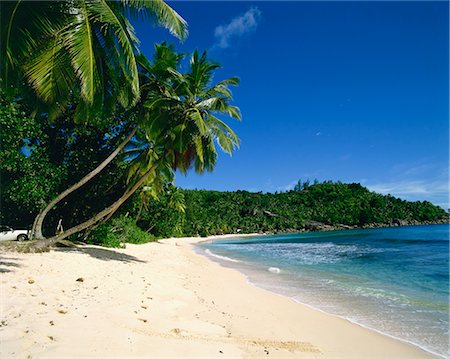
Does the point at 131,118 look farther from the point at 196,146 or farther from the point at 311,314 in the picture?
the point at 311,314

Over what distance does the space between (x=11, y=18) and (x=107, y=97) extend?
3294mm

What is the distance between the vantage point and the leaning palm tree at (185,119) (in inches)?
498

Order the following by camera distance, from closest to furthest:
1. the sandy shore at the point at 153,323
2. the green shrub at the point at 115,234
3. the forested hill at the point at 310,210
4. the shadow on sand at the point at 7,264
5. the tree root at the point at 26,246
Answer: the sandy shore at the point at 153,323 < the shadow on sand at the point at 7,264 < the tree root at the point at 26,246 < the green shrub at the point at 115,234 < the forested hill at the point at 310,210

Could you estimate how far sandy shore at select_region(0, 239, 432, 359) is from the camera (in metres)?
3.54

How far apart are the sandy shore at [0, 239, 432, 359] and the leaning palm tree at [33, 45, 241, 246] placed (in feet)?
20.3

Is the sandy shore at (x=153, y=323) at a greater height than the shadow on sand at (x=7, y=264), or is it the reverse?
the shadow on sand at (x=7, y=264)

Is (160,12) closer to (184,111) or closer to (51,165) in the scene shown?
(184,111)

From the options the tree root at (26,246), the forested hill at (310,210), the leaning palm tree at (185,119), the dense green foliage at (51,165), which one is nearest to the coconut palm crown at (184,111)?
the leaning palm tree at (185,119)

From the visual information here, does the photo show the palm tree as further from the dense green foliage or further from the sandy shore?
the dense green foliage

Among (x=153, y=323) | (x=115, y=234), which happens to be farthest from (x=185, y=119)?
(x=115, y=234)

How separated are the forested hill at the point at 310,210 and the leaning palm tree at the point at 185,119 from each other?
62836 mm

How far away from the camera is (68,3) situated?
23.8ft

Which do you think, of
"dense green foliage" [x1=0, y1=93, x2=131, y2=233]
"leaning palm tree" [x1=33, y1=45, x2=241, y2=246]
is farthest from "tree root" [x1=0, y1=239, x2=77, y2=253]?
"dense green foliage" [x1=0, y1=93, x2=131, y2=233]

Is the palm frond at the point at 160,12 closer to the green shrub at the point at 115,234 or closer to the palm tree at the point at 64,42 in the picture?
the palm tree at the point at 64,42
